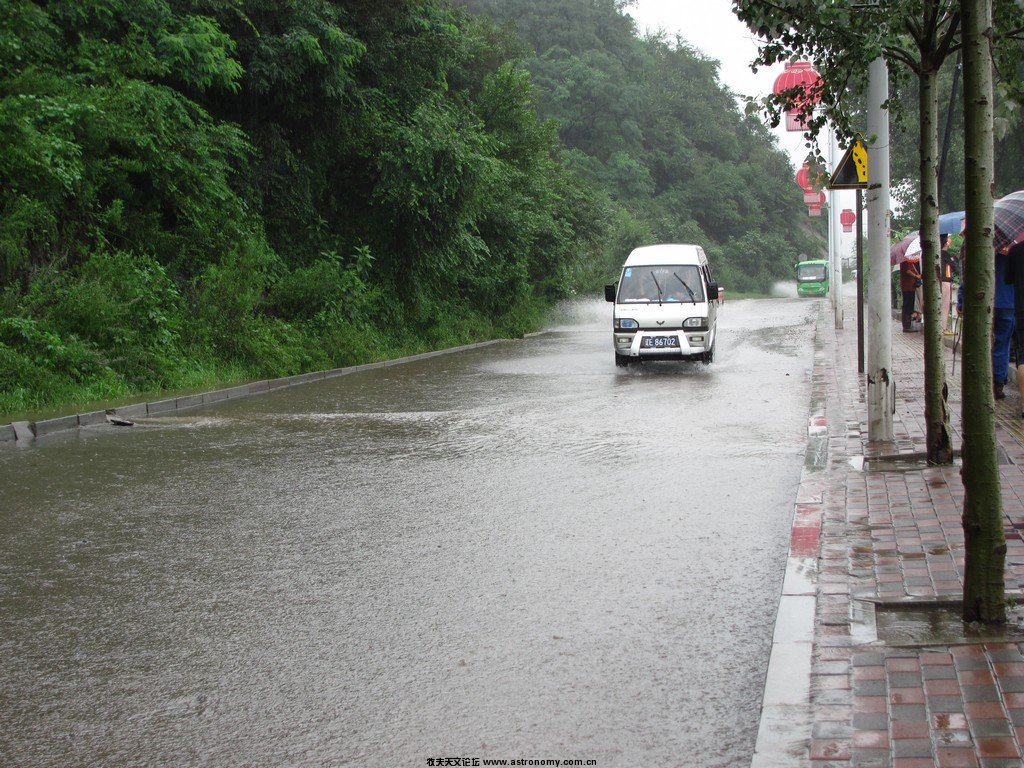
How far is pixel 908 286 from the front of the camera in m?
26.6

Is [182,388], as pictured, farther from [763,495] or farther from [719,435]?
[763,495]

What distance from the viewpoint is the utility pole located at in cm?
959

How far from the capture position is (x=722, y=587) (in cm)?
594

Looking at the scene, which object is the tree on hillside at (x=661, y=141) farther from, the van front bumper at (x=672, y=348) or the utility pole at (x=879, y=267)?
the utility pole at (x=879, y=267)

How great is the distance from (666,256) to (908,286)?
827 centimetres

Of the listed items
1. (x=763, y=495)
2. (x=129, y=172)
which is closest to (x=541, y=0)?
(x=129, y=172)

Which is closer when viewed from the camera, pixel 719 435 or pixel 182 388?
pixel 719 435

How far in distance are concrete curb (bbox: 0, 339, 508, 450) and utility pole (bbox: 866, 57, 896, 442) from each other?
8.84 m

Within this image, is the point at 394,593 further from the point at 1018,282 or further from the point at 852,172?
the point at 1018,282

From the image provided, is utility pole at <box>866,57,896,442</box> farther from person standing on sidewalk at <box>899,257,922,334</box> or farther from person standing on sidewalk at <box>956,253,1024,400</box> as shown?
person standing on sidewalk at <box>899,257,922,334</box>

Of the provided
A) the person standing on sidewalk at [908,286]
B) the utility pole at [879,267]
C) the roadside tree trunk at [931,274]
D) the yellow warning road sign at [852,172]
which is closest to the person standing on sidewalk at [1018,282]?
the yellow warning road sign at [852,172]

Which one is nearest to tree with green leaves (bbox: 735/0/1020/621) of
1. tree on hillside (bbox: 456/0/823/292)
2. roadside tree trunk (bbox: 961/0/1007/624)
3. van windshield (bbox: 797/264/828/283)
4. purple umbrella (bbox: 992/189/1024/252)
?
roadside tree trunk (bbox: 961/0/1007/624)

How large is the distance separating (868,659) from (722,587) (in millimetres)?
1437

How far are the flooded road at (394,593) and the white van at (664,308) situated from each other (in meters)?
7.30
